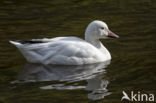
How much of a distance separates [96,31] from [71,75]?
1.89m

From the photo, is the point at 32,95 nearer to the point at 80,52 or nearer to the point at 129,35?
the point at 80,52

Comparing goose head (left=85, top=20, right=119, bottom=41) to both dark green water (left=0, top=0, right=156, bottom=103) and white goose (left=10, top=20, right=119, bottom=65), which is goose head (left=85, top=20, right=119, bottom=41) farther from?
dark green water (left=0, top=0, right=156, bottom=103)

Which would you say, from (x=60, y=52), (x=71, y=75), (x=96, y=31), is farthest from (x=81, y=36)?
(x=71, y=75)

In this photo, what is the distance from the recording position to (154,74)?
42.6ft

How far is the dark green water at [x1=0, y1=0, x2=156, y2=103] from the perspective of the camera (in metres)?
11.7

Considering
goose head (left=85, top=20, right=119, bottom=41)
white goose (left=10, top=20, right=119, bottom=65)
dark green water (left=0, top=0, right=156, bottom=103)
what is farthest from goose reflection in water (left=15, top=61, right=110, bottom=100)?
goose head (left=85, top=20, right=119, bottom=41)

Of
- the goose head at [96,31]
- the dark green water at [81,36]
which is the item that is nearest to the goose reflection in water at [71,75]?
the dark green water at [81,36]

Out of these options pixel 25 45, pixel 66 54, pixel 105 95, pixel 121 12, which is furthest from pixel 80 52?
pixel 121 12

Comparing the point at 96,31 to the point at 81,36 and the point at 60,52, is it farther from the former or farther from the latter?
the point at 81,36

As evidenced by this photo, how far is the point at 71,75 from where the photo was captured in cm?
1305

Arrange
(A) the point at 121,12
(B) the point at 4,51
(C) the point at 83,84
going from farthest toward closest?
(A) the point at 121,12 → (B) the point at 4,51 → (C) the point at 83,84

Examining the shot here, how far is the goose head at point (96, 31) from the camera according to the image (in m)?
14.4

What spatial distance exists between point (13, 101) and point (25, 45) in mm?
2929

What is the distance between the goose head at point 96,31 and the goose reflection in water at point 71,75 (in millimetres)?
802
